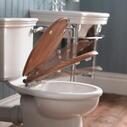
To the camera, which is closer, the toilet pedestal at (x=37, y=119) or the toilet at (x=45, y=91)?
the toilet at (x=45, y=91)

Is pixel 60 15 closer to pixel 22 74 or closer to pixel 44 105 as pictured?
pixel 22 74

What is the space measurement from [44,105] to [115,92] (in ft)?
6.69

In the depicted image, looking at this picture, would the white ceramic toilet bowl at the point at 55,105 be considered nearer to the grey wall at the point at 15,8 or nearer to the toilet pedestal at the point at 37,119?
the toilet pedestal at the point at 37,119

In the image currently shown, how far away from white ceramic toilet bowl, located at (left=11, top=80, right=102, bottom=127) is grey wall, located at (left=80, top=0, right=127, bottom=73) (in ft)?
5.60

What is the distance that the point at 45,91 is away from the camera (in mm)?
1790

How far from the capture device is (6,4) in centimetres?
242

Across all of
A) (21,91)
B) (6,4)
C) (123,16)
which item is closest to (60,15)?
(6,4)

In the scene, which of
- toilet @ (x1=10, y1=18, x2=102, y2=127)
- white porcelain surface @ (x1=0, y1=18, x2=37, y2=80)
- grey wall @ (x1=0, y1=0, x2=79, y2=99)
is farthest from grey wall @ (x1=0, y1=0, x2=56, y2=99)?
toilet @ (x1=10, y1=18, x2=102, y2=127)

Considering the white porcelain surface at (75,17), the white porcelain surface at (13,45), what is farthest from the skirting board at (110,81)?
the white porcelain surface at (13,45)

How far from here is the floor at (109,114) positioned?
2.66 metres

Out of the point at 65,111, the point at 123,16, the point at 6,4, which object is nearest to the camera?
the point at 65,111

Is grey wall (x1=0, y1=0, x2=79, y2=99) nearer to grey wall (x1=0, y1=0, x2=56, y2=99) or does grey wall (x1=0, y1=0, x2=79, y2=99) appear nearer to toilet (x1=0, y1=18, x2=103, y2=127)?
grey wall (x1=0, y1=0, x2=56, y2=99)

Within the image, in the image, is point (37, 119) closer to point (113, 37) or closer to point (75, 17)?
point (75, 17)

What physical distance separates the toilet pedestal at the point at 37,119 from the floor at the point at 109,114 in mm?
557
